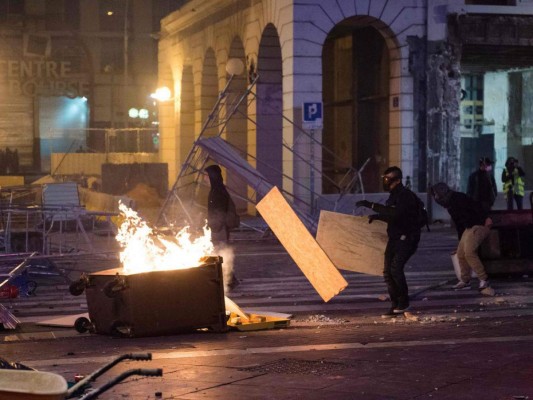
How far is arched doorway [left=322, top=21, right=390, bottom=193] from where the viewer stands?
1309 inches

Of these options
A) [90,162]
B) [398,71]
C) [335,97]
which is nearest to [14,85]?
[90,162]

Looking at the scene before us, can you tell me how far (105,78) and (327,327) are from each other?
53.1 m

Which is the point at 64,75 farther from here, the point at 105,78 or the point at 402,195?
the point at 402,195

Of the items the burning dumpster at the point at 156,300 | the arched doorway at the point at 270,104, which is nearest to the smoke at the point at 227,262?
the burning dumpster at the point at 156,300

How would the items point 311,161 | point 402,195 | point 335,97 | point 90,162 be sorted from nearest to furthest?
point 402,195 → point 311,161 → point 335,97 → point 90,162

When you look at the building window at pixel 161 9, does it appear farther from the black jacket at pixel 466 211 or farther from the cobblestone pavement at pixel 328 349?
the black jacket at pixel 466 211

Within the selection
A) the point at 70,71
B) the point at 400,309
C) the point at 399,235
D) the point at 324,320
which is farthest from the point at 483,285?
the point at 70,71

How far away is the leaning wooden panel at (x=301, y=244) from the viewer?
13.2 metres

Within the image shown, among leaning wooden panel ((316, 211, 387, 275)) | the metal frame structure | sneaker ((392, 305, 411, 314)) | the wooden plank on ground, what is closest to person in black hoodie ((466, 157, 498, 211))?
the metal frame structure

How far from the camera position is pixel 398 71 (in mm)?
29812

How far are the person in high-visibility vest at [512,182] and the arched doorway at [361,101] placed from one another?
4.66m

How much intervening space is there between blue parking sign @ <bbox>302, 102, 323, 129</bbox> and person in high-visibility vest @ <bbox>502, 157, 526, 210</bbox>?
5512mm

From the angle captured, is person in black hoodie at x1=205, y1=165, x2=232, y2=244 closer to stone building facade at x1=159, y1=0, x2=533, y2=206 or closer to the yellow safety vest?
stone building facade at x1=159, y1=0, x2=533, y2=206

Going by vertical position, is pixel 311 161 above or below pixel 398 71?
below
